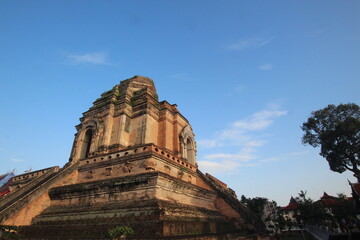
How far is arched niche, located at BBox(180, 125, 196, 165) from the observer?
59.2 ft

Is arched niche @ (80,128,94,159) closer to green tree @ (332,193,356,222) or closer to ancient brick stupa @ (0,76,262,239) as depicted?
ancient brick stupa @ (0,76,262,239)

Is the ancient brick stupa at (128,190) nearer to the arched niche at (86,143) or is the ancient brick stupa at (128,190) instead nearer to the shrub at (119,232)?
the arched niche at (86,143)

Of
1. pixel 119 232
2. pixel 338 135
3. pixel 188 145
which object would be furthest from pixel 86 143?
pixel 338 135

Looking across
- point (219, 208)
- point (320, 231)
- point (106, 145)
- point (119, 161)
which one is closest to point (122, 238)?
point (119, 161)

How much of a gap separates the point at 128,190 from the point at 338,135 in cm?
2343

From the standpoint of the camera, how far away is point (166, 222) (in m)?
7.40

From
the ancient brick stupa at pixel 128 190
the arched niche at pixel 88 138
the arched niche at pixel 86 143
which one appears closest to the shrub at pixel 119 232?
the ancient brick stupa at pixel 128 190

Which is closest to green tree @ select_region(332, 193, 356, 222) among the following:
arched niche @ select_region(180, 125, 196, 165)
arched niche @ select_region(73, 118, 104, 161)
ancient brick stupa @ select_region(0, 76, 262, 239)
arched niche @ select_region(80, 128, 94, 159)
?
ancient brick stupa @ select_region(0, 76, 262, 239)

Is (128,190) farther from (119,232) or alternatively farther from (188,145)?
(188,145)

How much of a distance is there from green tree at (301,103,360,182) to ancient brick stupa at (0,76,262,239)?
16452 mm

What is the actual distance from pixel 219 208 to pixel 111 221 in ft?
25.3

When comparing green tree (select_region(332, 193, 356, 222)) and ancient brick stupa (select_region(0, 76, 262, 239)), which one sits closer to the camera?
ancient brick stupa (select_region(0, 76, 262, 239))

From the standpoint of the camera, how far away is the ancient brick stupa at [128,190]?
849 centimetres

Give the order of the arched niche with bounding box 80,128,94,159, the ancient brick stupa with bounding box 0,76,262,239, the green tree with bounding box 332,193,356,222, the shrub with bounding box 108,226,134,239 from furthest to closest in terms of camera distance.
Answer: the green tree with bounding box 332,193,356,222 < the arched niche with bounding box 80,128,94,159 < the ancient brick stupa with bounding box 0,76,262,239 < the shrub with bounding box 108,226,134,239
